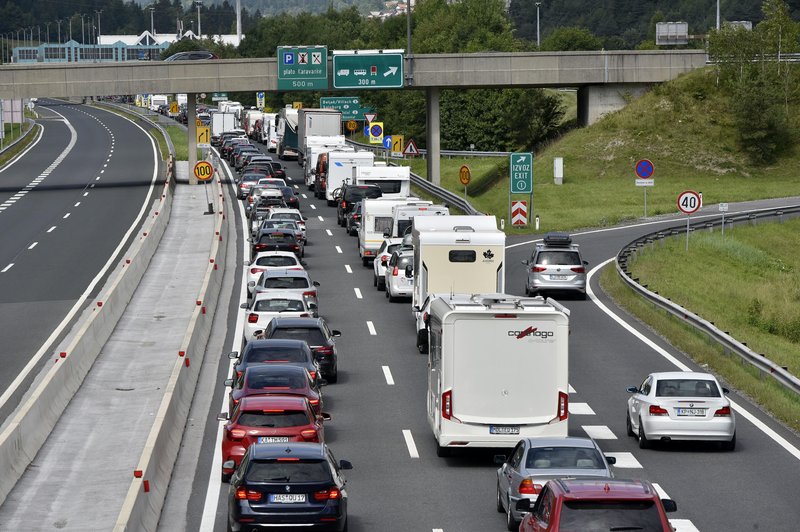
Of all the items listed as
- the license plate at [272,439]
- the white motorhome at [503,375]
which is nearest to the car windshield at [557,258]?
the white motorhome at [503,375]

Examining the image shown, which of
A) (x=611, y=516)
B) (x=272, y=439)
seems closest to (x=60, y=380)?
(x=272, y=439)

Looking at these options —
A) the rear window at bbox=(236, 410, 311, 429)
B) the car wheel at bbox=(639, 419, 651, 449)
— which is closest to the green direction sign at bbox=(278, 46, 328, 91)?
the car wheel at bbox=(639, 419, 651, 449)

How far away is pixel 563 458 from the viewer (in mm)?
19375

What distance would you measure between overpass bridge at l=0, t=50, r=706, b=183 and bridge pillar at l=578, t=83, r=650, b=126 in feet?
9.11

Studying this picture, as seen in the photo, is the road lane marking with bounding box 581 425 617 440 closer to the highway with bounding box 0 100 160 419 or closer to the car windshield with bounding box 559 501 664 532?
the highway with bounding box 0 100 160 419

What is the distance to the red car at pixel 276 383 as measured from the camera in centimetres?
2375

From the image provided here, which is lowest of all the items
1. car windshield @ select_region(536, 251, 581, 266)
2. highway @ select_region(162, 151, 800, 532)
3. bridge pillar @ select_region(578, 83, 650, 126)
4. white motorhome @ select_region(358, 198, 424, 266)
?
highway @ select_region(162, 151, 800, 532)

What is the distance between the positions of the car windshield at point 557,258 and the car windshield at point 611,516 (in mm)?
29242

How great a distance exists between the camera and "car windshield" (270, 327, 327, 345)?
30656 mm

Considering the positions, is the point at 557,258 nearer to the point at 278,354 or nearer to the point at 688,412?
the point at 278,354

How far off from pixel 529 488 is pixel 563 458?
0.91 meters

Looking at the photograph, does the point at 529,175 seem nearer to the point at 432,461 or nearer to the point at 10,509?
the point at 432,461

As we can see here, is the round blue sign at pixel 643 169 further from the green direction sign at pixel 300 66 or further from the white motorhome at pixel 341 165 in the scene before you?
the green direction sign at pixel 300 66

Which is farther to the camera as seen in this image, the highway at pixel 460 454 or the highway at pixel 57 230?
the highway at pixel 57 230
